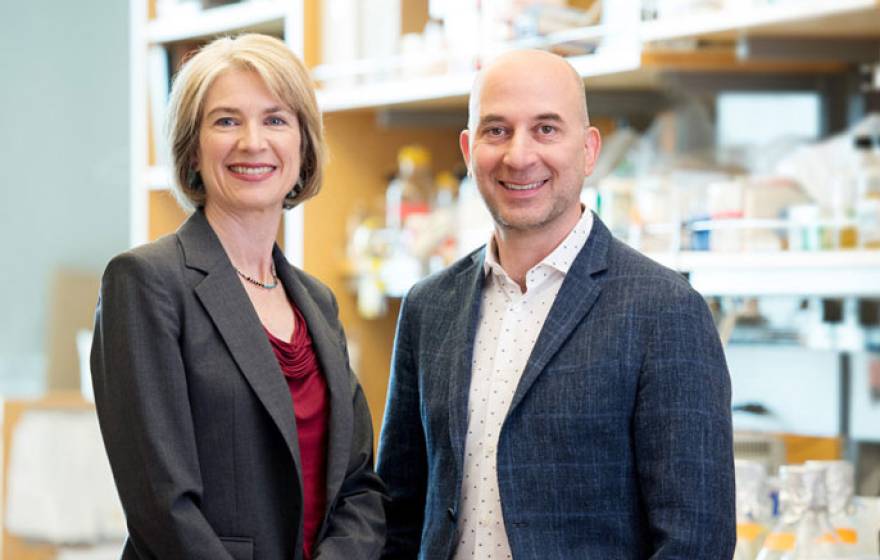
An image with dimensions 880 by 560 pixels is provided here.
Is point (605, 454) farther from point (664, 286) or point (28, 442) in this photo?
point (28, 442)

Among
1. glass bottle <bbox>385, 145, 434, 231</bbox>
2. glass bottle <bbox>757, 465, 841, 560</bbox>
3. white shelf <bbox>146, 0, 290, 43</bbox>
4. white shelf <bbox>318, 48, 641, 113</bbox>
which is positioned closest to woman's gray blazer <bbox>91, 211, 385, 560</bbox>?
glass bottle <bbox>757, 465, 841, 560</bbox>

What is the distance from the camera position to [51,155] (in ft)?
13.5

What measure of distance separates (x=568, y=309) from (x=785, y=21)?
74 centimetres

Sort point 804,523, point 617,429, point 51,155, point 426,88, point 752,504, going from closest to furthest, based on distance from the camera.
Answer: point 617,429 → point 804,523 → point 752,504 → point 426,88 → point 51,155

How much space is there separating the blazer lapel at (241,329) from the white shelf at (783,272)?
0.76 metres

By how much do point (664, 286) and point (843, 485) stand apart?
1.89 feet

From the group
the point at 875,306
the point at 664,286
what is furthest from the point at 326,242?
the point at 664,286

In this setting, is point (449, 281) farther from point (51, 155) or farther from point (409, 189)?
point (51, 155)

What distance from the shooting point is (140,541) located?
136cm

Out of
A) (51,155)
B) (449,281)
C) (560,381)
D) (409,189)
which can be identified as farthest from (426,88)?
(51,155)

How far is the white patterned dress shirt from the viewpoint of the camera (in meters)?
1.38

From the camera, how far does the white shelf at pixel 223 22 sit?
2.91m

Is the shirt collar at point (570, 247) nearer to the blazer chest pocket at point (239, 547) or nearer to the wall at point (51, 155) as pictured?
the blazer chest pocket at point (239, 547)

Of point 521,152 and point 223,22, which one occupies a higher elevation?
point 223,22
